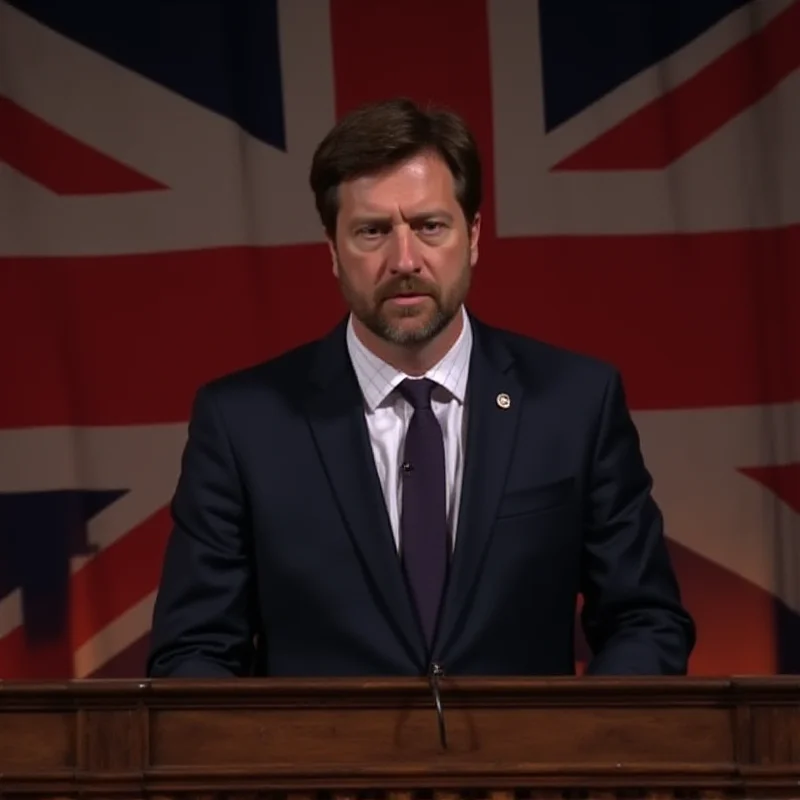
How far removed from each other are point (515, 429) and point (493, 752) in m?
0.64

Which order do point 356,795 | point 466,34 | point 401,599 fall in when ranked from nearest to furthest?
point 356,795, point 401,599, point 466,34

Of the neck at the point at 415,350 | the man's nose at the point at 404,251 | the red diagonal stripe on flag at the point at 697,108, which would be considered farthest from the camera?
the red diagonal stripe on flag at the point at 697,108

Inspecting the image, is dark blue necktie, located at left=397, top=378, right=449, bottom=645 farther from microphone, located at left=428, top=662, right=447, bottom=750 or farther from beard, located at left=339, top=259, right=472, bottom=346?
microphone, located at left=428, top=662, right=447, bottom=750

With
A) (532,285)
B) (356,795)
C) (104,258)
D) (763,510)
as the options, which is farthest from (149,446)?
(356,795)

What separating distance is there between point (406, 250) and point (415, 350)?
0.47 ft

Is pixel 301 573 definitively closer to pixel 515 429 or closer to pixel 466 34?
pixel 515 429

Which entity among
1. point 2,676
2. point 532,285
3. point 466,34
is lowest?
point 2,676

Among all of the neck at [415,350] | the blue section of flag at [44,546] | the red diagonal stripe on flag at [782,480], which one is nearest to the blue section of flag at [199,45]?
the blue section of flag at [44,546]

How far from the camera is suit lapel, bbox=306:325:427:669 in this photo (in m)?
2.13

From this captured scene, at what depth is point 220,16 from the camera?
3256mm

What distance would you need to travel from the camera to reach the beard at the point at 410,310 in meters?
2.13

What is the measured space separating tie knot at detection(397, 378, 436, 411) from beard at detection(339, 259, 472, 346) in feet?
0.20

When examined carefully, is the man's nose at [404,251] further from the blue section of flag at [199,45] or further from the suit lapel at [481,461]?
the blue section of flag at [199,45]

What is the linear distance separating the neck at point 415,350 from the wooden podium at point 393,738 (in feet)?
2.05
